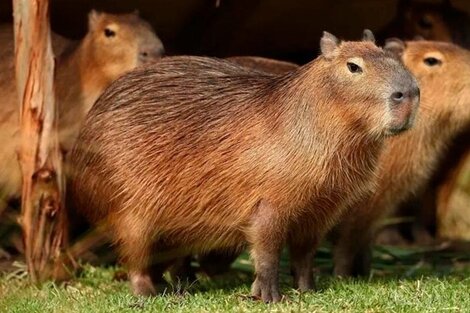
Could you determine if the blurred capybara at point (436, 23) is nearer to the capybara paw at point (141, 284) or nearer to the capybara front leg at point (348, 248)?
the capybara front leg at point (348, 248)

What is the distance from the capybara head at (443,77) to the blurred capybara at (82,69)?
5.14 feet

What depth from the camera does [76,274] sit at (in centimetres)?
768

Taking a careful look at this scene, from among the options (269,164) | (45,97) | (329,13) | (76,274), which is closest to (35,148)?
(45,97)

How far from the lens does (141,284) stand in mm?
6621

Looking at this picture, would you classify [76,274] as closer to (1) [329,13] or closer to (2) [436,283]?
(2) [436,283]

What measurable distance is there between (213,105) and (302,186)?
0.69 meters

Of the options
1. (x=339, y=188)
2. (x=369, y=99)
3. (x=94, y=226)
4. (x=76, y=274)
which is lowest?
(x=76, y=274)

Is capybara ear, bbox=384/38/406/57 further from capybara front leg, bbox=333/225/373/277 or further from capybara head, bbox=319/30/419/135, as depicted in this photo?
capybara head, bbox=319/30/419/135

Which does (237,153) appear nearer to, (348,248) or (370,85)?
(370,85)

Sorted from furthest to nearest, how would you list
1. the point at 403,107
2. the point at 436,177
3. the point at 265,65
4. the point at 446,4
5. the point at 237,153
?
the point at 446,4
the point at 436,177
the point at 265,65
the point at 237,153
the point at 403,107

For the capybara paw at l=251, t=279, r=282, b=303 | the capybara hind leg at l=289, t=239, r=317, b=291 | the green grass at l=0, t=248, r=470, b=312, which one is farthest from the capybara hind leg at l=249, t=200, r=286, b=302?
the capybara hind leg at l=289, t=239, r=317, b=291

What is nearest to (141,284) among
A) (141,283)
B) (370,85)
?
(141,283)

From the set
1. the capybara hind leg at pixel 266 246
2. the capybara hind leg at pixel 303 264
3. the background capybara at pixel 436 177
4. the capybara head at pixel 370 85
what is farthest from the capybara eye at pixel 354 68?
the background capybara at pixel 436 177

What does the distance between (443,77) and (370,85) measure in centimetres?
174
